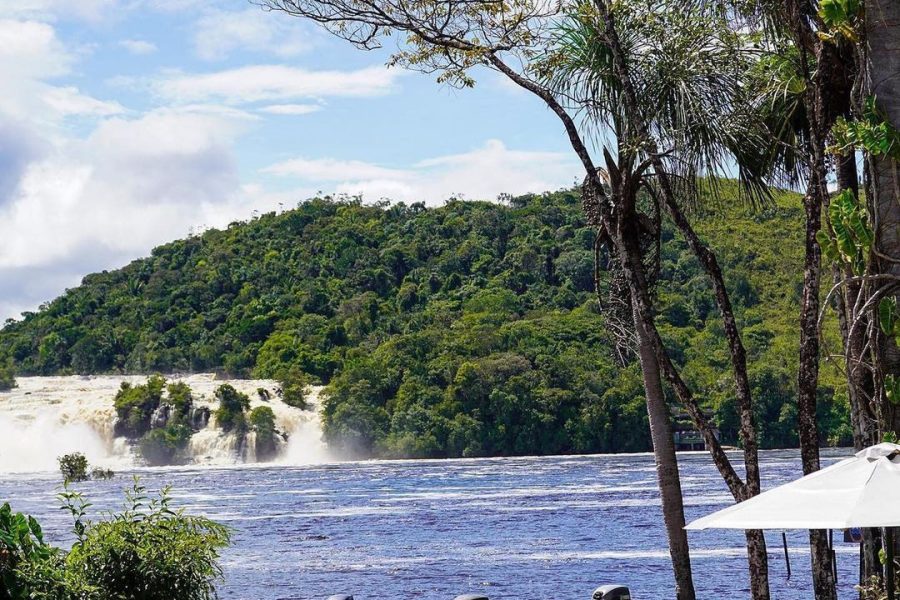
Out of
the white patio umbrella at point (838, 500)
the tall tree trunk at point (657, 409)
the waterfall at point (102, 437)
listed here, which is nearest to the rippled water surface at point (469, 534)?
the tall tree trunk at point (657, 409)

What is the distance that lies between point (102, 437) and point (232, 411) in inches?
422

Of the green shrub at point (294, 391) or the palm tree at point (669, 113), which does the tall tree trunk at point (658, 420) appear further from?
the green shrub at point (294, 391)

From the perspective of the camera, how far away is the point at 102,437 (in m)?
98.6

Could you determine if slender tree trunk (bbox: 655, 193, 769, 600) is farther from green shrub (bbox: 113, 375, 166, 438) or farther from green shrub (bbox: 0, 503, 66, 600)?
green shrub (bbox: 113, 375, 166, 438)

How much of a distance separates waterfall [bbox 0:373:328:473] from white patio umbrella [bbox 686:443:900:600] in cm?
9040

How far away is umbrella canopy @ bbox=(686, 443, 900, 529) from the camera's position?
253 inches

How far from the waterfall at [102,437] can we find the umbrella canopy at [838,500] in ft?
297

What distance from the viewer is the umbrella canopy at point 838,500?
642 centimetres

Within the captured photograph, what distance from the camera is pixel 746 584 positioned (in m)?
25.9

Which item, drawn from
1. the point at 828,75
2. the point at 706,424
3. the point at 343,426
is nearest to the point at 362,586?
the point at 706,424

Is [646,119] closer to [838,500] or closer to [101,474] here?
[838,500]

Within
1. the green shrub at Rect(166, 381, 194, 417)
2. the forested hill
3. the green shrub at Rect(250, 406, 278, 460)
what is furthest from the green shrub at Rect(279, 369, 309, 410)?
the green shrub at Rect(166, 381, 194, 417)

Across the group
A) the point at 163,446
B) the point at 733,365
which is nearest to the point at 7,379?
the point at 163,446

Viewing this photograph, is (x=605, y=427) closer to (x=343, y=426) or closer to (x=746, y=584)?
(x=343, y=426)
